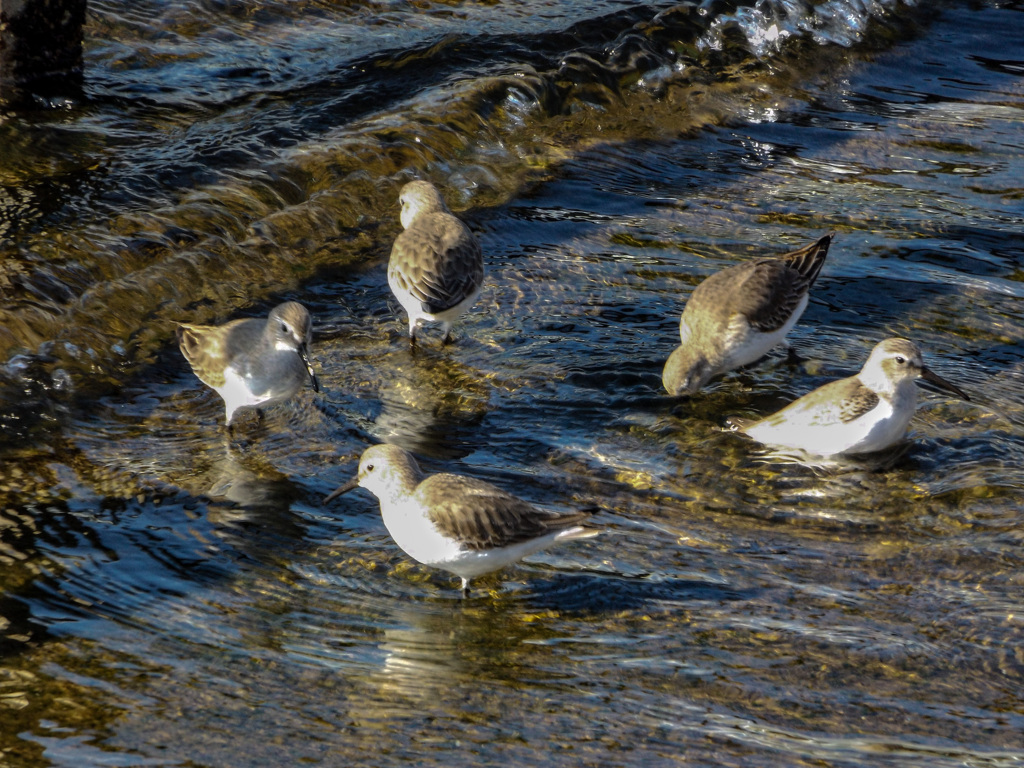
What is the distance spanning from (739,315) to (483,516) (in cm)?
294

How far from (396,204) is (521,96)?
2.21m

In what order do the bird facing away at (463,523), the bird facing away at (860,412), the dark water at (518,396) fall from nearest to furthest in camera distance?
the dark water at (518,396)
the bird facing away at (463,523)
the bird facing away at (860,412)

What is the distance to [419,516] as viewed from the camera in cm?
532

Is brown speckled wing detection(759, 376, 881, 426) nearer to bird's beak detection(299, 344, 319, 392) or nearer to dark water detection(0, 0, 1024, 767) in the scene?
dark water detection(0, 0, 1024, 767)

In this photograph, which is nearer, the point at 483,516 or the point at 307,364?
the point at 483,516

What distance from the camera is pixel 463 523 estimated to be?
5.23 m

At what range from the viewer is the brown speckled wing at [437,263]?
7.61 meters

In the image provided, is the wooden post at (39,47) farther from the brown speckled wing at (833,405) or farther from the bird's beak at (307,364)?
the brown speckled wing at (833,405)

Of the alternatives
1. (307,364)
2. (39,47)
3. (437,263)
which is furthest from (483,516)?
(39,47)

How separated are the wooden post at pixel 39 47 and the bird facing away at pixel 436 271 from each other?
12.6 ft

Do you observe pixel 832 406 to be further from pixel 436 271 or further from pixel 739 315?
pixel 436 271

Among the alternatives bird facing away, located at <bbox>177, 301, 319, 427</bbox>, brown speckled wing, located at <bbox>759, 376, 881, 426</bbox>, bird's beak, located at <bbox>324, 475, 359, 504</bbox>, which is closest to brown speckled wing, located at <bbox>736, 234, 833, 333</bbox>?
brown speckled wing, located at <bbox>759, 376, 881, 426</bbox>

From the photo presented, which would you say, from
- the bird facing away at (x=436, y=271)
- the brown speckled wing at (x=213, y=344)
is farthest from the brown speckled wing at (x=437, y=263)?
the brown speckled wing at (x=213, y=344)

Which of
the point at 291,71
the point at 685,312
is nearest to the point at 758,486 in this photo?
the point at 685,312
